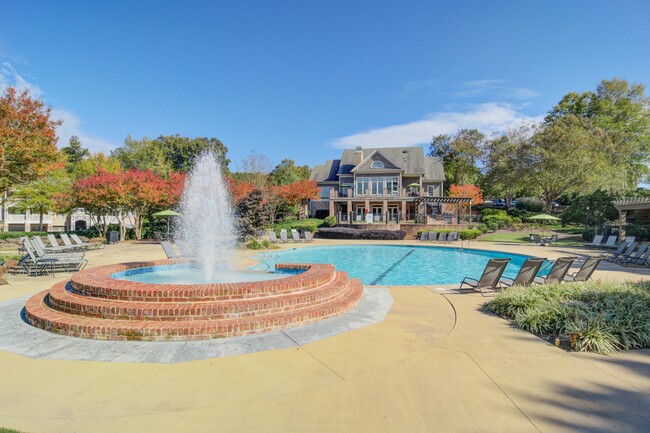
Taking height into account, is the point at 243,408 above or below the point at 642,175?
below

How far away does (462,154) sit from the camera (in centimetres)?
5088

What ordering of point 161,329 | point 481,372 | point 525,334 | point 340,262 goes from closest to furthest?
point 481,372
point 161,329
point 525,334
point 340,262

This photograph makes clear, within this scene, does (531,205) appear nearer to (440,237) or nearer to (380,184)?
(380,184)

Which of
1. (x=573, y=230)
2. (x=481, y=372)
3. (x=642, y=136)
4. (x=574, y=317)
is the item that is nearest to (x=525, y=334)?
(x=574, y=317)

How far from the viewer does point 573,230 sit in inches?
1243

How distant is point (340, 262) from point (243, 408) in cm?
1384

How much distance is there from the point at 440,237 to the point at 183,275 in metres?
21.6

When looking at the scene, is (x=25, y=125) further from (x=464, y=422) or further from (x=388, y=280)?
(x=464, y=422)

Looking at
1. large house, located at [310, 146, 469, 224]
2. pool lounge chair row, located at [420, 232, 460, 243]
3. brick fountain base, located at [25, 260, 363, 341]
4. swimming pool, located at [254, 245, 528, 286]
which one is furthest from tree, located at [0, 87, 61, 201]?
large house, located at [310, 146, 469, 224]

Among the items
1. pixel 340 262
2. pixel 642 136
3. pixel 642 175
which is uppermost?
pixel 642 136

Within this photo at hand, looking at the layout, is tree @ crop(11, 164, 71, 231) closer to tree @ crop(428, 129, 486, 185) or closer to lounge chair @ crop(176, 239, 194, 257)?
lounge chair @ crop(176, 239, 194, 257)

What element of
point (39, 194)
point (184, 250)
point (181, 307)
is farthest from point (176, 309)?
point (39, 194)

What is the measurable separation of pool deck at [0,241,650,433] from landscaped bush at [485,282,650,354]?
0.96 ft

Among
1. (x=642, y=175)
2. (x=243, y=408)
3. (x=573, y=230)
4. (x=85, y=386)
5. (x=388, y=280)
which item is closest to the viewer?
(x=243, y=408)
